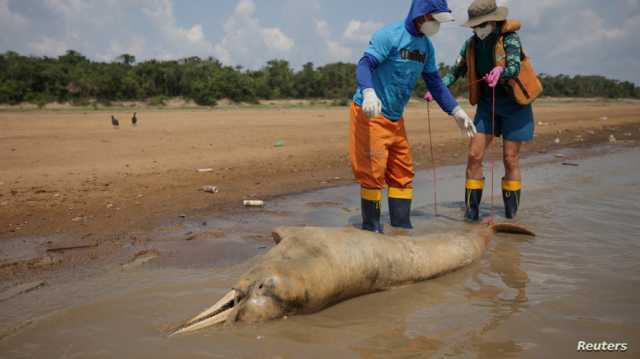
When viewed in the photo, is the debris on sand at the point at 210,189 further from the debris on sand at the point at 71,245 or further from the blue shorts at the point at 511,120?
the blue shorts at the point at 511,120

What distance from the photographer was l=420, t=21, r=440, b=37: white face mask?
4.22 metres

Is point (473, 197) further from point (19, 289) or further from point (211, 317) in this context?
point (19, 289)

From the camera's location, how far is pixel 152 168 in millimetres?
8211

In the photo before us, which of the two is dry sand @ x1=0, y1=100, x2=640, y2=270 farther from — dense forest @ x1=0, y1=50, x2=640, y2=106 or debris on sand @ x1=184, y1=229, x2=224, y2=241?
dense forest @ x1=0, y1=50, x2=640, y2=106

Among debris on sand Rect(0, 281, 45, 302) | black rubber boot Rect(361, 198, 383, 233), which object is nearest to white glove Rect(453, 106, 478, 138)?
black rubber boot Rect(361, 198, 383, 233)

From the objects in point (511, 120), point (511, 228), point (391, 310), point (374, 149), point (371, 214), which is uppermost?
point (511, 120)

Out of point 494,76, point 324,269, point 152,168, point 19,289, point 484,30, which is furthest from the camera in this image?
point 152,168

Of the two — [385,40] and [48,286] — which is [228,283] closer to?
[48,286]

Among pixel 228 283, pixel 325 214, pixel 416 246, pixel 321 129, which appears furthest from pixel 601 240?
pixel 321 129

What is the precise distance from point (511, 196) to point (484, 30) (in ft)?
5.41

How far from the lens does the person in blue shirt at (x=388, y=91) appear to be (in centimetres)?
418

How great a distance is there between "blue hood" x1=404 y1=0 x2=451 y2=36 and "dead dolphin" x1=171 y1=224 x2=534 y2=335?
166 centimetres

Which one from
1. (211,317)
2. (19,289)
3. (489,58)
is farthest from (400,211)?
(19,289)

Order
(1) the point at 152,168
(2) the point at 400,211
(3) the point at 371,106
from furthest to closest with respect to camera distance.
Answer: (1) the point at 152,168, (2) the point at 400,211, (3) the point at 371,106
